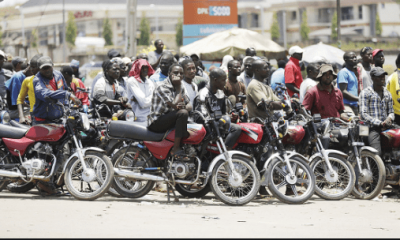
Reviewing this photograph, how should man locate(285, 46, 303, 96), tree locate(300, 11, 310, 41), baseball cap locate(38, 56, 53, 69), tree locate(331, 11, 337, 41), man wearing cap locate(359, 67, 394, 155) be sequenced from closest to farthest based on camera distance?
baseball cap locate(38, 56, 53, 69) → man wearing cap locate(359, 67, 394, 155) → man locate(285, 46, 303, 96) → tree locate(331, 11, 337, 41) → tree locate(300, 11, 310, 41)

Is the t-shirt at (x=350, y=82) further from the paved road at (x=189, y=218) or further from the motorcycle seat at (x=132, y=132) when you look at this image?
→ the motorcycle seat at (x=132, y=132)

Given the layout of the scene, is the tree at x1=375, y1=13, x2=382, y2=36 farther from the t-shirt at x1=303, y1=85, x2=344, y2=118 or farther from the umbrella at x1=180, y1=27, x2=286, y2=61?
the t-shirt at x1=303, y1=85, x2=344, y2=118

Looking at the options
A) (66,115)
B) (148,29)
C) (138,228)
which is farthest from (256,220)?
(148,29)

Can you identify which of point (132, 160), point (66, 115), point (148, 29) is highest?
point (148, 29)

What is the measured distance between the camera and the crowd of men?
8438 mm

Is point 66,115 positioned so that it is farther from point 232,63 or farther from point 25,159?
point 232,63

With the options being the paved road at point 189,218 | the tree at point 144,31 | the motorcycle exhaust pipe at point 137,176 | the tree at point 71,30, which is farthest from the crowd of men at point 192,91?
the tree at point 144,31

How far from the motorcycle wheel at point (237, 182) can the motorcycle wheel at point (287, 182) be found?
25cm

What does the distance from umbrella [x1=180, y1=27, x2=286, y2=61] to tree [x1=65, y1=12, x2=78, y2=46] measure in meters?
64.5

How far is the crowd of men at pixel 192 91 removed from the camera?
8438mm

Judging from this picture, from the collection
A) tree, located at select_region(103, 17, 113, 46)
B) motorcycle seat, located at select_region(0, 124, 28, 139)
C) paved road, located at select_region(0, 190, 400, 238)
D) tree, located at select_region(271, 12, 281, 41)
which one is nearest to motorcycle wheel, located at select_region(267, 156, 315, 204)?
paved road, located at select_region(0, 190, 400, 238)

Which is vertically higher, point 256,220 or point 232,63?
point 232,63

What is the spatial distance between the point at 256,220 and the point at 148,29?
76.8 m

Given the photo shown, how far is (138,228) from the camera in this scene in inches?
251
